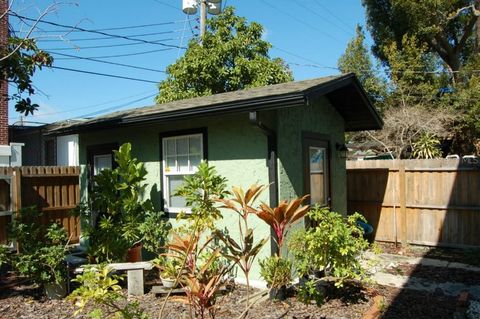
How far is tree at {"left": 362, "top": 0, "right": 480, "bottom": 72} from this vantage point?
21.8 m

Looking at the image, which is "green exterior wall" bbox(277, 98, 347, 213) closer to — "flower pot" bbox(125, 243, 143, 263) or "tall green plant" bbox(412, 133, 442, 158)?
"flower pot" bbox(125, 243, 143, 263)

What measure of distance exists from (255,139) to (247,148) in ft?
0.69

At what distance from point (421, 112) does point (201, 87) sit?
10.1 m

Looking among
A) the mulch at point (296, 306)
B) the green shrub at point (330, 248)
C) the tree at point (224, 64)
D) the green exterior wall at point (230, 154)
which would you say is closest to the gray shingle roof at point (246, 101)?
the green exterior wall at point (230, 154)

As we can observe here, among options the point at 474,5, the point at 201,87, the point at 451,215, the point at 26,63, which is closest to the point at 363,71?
the point at 474,5

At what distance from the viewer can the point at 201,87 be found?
593 inches

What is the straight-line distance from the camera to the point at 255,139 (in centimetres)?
630

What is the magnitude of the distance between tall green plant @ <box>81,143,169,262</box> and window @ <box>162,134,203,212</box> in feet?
1.26

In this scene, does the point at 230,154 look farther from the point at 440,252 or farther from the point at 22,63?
the point at 440,252

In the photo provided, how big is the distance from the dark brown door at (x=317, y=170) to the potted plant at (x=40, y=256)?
3.88m

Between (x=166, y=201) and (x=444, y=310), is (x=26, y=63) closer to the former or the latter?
(x=166, y=201)

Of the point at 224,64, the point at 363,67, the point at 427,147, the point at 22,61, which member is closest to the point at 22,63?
the point at 22,61

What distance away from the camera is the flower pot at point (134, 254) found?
7.07 meters

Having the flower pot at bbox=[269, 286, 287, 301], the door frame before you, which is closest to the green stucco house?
the door frame
